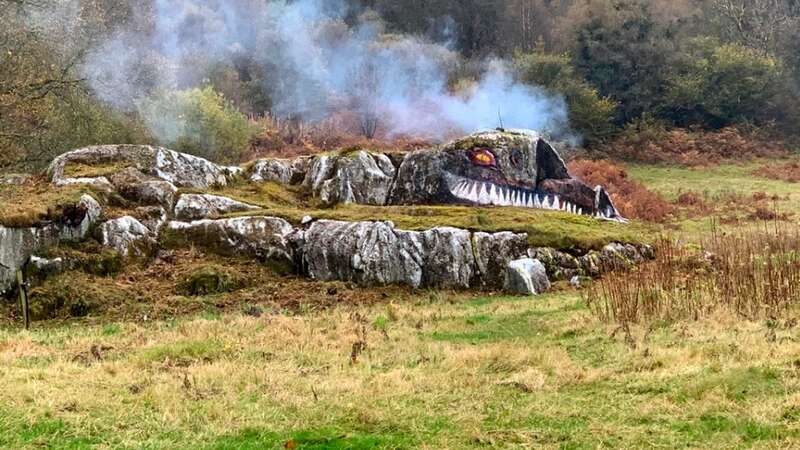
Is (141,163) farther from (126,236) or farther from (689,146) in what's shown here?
(689,146)

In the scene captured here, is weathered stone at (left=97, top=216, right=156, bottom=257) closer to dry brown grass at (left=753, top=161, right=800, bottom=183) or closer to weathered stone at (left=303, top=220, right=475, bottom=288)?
weathered stone at (left=303, top=220, right=475, bottom=288)

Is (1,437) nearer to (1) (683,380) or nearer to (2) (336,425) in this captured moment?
(2) (336,425)

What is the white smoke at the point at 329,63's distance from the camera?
144 ft

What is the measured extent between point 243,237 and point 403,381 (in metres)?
11.0

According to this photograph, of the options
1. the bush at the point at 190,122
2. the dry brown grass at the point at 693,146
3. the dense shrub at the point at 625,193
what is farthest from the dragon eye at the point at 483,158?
the dry brown grass at the point at 693,146

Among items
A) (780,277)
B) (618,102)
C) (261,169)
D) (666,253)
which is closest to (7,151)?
(261,169)

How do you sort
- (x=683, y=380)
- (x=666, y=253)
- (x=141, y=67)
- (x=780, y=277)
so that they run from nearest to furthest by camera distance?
1. (x=683, y=380)
2. (x=780, y=277)
3. (x=666, y=253)
4. (x=141, y=67)

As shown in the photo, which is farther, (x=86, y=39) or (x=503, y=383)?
(x=86, y=39)

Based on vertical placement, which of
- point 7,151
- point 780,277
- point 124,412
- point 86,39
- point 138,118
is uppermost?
point 86,39

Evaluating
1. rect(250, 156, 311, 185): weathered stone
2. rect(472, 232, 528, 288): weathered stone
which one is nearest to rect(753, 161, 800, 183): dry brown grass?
rect(472, 232, 528, 288): weathered stone

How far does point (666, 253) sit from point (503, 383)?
21.8 feet

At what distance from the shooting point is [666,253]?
13.4 m

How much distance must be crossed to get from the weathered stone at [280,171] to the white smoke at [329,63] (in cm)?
1844

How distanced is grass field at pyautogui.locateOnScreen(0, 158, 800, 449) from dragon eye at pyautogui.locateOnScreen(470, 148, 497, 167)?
377 inches
